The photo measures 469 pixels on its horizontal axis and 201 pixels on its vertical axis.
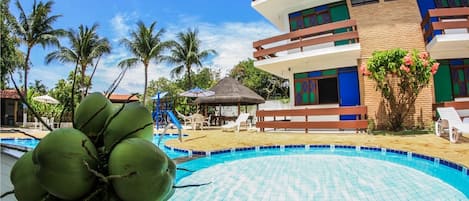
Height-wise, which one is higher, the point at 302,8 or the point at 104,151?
the point at 302,8

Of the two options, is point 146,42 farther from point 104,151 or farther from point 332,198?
point 104,151

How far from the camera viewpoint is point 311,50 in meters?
13.3

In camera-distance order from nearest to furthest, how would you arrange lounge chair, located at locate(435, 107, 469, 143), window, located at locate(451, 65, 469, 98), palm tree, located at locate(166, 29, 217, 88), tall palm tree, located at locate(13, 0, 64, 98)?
lounge chair, located at locate(435, 107, 469, 143) → window, located at locate(451, 65, 469, 98) → tall palm tree, located at locate(13, 0, 64, 98) → palm tree, located at locate(166, 29, 217, 88)

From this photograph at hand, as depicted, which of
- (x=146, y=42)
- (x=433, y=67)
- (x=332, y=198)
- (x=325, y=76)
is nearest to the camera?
(x=332, y=198)

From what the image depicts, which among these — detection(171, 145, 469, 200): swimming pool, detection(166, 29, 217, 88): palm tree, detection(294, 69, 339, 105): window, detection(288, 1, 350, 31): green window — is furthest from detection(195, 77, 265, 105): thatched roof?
detection(171, 145, 469, 200): swimming pool

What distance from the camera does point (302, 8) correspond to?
15.3 metres

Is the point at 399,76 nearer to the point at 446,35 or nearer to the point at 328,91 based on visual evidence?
the point at 446,35

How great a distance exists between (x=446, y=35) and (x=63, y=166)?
42.7 feet

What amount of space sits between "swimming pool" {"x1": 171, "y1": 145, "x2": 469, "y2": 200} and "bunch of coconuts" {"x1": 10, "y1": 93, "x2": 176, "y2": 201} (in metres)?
2.78

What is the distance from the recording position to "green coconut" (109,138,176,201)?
1.80 ft

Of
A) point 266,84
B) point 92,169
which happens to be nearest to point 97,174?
point 92,169

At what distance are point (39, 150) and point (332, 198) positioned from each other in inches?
183

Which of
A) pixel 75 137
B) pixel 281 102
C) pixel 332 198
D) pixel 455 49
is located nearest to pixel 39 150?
pixel 75 137

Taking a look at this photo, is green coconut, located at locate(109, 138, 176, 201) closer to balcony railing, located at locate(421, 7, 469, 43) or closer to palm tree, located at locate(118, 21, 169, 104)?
balcony railing, located at locate(421, 7, 469, 43)
